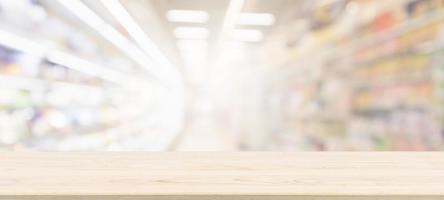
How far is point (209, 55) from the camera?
5039 millimetres

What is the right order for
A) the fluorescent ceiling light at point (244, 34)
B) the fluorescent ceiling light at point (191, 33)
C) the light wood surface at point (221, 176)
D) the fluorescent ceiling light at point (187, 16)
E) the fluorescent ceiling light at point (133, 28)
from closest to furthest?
the light wood surface at point (221, 176) < the fluorescent ceiling light at point (133, 28) < the fluorescent ceiling light at point (187, 16) < the fluorescent ceiling light at point (191, 33) < the fluorescent ceiling light at point (244, 34)

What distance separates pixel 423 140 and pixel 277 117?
369cm

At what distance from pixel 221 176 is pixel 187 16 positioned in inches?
79.3

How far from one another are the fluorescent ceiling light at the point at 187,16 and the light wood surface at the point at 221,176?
1.75m

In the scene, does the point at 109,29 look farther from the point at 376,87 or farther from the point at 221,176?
the point at 221,176

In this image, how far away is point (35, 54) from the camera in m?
2.26

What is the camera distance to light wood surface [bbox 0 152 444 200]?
70 cm

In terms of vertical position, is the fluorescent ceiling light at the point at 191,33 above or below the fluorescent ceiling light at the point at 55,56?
above

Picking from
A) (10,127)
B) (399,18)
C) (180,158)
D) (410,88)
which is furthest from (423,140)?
(10,127)

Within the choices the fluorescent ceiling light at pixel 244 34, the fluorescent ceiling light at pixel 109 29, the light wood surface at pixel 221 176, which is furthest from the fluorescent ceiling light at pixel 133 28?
the light wood surface at pixel 221 176

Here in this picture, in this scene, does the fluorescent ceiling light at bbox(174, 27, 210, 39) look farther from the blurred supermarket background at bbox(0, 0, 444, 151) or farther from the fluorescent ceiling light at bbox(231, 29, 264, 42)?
the fluorescent ceiling light at bbox(231, 29, 264, 42)

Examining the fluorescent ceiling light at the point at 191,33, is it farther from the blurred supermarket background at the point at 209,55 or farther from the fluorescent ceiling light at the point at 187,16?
the fluorescent ceiling light at the point at 187,16

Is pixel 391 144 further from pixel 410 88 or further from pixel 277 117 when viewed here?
pixel 277 117

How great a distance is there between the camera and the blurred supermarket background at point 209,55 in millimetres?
2109
